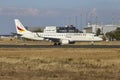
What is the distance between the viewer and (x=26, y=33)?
378 ft

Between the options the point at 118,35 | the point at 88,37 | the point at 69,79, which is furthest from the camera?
the point at 118,35

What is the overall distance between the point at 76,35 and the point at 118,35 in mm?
89483

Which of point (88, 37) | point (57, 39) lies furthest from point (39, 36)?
point (88, 37)

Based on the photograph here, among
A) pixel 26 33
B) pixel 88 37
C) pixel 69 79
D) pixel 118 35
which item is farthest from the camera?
pixel 118 35

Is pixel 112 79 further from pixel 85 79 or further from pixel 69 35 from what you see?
pixel 69 35

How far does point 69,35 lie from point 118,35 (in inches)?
3519

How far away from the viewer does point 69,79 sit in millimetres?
20281

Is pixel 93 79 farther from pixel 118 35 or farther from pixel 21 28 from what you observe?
pixel 118 35

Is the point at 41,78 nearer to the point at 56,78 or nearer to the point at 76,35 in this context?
the point at 56,78

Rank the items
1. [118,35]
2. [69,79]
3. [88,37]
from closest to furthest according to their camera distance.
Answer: [69,79], [88,37], [118,35]

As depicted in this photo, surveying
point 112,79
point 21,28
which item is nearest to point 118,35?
point 21,28

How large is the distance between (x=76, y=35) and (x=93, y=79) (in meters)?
85.0

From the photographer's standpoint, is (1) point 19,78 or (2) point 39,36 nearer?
(1) point 19,78

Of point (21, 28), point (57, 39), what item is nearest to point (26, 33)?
point (21, 28)
